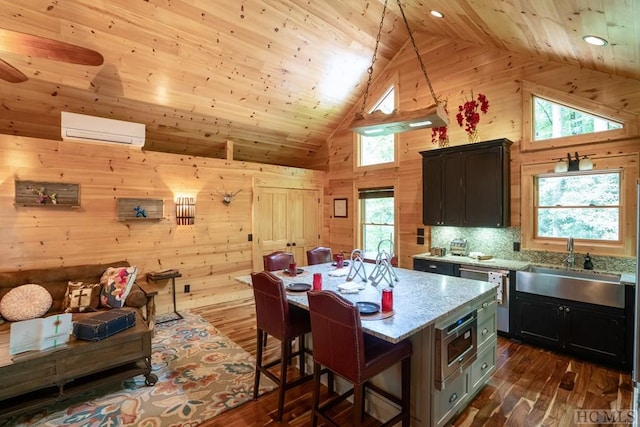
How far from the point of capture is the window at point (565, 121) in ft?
11.2

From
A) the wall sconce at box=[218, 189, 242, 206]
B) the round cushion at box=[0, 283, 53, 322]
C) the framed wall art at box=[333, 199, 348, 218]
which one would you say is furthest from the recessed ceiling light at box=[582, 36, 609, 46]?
the round cushion at box=[0, 283, 53, 322]

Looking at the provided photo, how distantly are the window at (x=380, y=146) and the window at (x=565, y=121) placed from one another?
2.10 metres

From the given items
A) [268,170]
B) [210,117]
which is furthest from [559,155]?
[210,117]

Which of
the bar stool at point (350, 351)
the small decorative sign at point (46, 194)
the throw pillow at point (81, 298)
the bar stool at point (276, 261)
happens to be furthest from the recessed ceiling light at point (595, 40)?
the small decorative sign at point (46, 194)

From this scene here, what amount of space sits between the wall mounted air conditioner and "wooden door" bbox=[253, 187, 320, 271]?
213 centimetres

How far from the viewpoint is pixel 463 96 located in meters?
4.65

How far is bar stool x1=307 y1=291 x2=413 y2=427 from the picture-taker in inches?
70.7

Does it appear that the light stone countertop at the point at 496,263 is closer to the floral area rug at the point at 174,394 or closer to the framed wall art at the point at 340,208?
the framed wall art at the point at 340,208

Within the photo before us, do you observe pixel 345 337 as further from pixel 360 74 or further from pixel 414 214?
pixel 360 74

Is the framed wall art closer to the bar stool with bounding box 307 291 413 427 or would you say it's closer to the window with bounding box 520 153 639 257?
the window with bounding box 520 153 639 257

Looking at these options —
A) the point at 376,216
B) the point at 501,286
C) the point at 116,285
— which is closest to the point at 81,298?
the point at 116,285

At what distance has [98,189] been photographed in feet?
13.9

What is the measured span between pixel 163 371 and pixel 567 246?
15.6ft

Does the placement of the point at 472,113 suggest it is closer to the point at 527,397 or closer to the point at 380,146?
the point at 380,146
